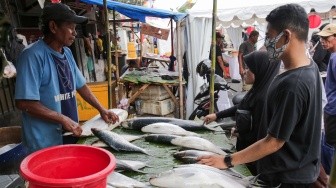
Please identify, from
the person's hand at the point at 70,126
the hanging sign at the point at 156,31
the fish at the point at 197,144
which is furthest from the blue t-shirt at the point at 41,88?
the hanging sign at the point at 156,31

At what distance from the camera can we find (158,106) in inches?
310

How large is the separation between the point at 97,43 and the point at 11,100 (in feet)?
13.4

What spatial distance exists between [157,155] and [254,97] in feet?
4.49

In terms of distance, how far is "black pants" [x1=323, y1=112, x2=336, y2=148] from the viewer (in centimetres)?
470

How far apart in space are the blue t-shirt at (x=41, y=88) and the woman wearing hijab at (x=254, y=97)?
6.77ft

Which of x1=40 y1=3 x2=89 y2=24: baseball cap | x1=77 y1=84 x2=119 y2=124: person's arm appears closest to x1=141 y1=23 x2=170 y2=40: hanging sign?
x1=77 y1=84 x2=119 y2=124: person's arm

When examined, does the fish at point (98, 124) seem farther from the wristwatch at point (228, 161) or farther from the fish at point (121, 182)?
the wristwatch at point (228, 161)

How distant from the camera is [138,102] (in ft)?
26.9

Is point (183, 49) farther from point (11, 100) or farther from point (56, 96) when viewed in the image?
point (56, 96)

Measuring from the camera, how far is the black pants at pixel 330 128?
4.70 m

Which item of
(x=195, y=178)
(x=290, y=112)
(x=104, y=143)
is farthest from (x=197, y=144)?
(x=290, y=112)

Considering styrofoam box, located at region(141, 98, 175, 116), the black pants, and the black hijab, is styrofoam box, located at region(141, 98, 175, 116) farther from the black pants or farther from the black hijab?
the black hijab

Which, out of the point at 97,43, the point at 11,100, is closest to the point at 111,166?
the point at 11,100

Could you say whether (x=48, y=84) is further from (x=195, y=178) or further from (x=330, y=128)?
(x=330, y=128)
